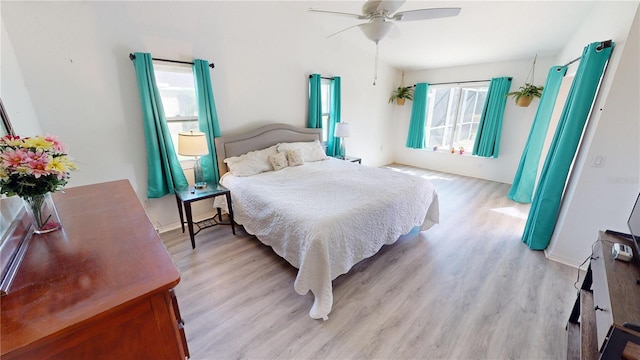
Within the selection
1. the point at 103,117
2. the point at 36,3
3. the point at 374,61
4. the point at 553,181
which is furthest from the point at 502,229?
the point at 36,3

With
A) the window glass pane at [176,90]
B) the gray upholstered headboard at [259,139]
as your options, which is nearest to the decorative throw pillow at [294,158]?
the gray upholstered headboard at [259,139]

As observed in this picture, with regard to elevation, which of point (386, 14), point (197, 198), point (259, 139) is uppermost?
point (386, 14)

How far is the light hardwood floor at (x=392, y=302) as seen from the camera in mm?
1533

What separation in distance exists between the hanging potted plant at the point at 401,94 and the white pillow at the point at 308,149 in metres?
2.90

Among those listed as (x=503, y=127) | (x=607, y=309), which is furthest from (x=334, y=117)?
(x=607, y=309)

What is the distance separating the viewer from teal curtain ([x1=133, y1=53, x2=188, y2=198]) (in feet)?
7.82

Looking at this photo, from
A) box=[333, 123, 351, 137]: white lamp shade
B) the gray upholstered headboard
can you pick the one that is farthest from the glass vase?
box=[333, 123, 351, 137]: white lamp shade

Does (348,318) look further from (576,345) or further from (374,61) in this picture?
(374,61)

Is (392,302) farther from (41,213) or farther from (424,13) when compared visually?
(424,13)

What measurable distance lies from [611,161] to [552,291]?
117 centimetres

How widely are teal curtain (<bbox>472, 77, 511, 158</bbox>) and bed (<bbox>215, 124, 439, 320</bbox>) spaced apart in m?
2.94

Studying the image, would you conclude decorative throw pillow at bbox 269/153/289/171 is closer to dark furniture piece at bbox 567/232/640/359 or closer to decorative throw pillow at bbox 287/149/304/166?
decorative throw pillow at bbox 287/149/304/166

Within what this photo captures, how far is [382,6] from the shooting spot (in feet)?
5.91

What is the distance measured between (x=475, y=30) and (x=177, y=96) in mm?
3982
